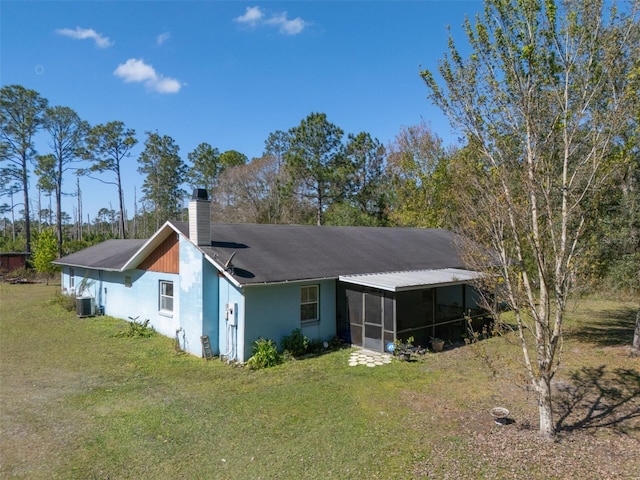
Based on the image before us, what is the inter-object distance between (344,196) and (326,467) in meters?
30.9

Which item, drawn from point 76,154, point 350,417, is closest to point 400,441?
point 350,417

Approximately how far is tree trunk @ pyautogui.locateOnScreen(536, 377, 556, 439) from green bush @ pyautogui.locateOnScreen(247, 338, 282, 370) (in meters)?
6.66

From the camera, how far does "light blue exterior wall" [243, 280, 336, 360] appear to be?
38.5ft

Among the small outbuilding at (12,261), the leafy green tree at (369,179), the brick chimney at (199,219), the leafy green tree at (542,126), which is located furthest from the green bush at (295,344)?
the small outbuilding at (12,261)

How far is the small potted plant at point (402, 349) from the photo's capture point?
11.9m

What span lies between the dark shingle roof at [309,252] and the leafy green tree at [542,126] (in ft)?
9.78

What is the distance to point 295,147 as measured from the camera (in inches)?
1409

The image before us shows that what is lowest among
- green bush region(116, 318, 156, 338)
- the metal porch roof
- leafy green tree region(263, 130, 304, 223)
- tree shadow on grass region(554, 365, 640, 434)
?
tree shadow on grass region(554, 365, 640, 434)

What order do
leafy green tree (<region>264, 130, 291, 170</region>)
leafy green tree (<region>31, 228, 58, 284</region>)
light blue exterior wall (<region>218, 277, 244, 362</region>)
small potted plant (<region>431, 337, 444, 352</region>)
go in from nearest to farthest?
light blue exterior wall (<region>218, 277, 244, 362</region>) → small potted plant (<region>431, 337, 444, 352</region>) → leafy green tree (<region>31, 228, 58, 284</region>) → leafy green tree (<region>264, 130, 291, 170</region>)

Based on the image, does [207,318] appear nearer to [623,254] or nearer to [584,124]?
[584,124]

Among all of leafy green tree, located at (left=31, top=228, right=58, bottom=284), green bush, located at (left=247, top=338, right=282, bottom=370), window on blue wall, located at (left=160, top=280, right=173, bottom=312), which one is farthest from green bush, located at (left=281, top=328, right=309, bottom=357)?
leafy green tree, located at (left=31, top=228, right=58, bottom=284)

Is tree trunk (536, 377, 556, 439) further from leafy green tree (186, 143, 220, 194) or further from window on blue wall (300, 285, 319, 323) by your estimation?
leafy green tree (186, 143, 220, 194)

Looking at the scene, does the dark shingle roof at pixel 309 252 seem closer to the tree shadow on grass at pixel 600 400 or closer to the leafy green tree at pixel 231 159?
the tree shadow on grass at pixel 600 400

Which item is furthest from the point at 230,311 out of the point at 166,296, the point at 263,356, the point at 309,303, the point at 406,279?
the point at 406,279
